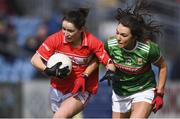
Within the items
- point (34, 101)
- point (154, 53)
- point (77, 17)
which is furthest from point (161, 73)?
point (34, 101)

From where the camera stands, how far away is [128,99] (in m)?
8.55

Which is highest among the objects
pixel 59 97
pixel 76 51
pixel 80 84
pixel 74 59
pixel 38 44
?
pixel 76 51

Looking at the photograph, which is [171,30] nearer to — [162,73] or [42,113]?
[42,113]

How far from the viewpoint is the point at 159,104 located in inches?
327

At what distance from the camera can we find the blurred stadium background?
45.4 feet

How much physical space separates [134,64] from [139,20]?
0.53 metres

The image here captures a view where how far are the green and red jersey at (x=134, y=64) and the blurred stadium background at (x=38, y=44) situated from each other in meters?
4.76

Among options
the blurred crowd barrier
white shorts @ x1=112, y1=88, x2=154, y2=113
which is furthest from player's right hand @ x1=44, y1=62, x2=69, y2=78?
the blurred crowd barrier

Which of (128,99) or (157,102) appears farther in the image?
(128,99)

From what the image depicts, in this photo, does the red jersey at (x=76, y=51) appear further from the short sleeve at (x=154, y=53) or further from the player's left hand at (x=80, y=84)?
the short sleeve at (x=154, y=53)

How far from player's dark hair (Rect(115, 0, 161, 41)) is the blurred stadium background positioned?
4.67 metres

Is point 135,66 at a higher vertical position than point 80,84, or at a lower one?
higher

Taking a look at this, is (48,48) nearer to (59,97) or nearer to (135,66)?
(59,97)

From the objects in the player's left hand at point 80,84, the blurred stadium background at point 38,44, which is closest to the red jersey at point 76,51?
the player's left hand at point 80,84
